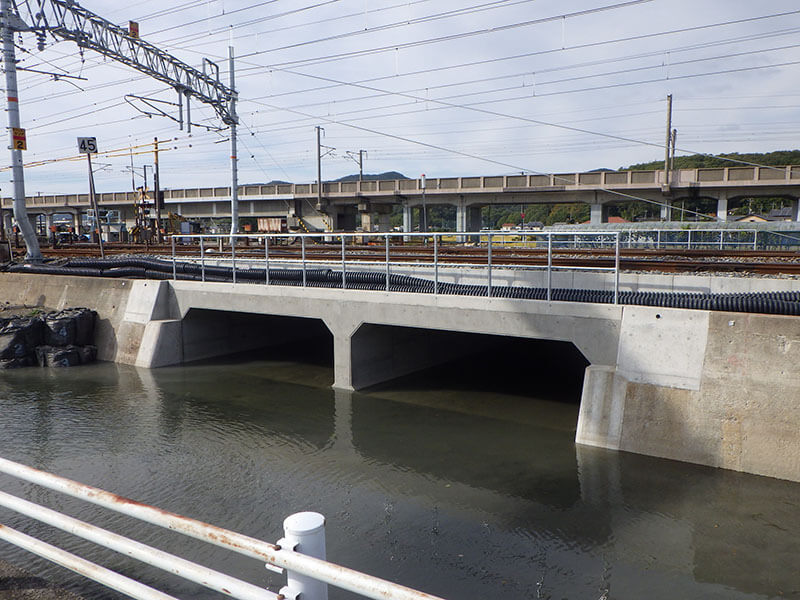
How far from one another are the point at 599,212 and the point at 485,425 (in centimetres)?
4416

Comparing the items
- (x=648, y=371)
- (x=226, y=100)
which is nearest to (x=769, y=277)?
(x=648, y=371)

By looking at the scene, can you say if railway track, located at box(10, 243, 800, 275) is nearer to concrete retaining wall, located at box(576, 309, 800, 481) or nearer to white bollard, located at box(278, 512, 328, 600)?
concrete retaining wall, located at box(576, 309, 800, 481)

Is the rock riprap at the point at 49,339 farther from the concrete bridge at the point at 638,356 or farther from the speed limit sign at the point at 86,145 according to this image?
the speed limit sign at the point at 86,145

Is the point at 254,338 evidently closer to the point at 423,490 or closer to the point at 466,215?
the point at 423,490

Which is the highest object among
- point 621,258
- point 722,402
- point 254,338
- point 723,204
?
point 723,204

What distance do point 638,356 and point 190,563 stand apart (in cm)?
771

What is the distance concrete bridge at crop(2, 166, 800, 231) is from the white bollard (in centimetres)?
4582

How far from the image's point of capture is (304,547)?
291cm

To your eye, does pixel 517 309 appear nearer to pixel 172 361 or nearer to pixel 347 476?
pixel 347 476

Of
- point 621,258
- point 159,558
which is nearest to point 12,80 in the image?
point 621,258

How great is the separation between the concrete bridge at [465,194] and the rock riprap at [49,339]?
37.5 meters

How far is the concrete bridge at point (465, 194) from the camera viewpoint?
46.8 m

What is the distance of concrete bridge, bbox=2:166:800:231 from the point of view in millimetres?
46812

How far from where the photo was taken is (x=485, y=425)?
11.2 meters
